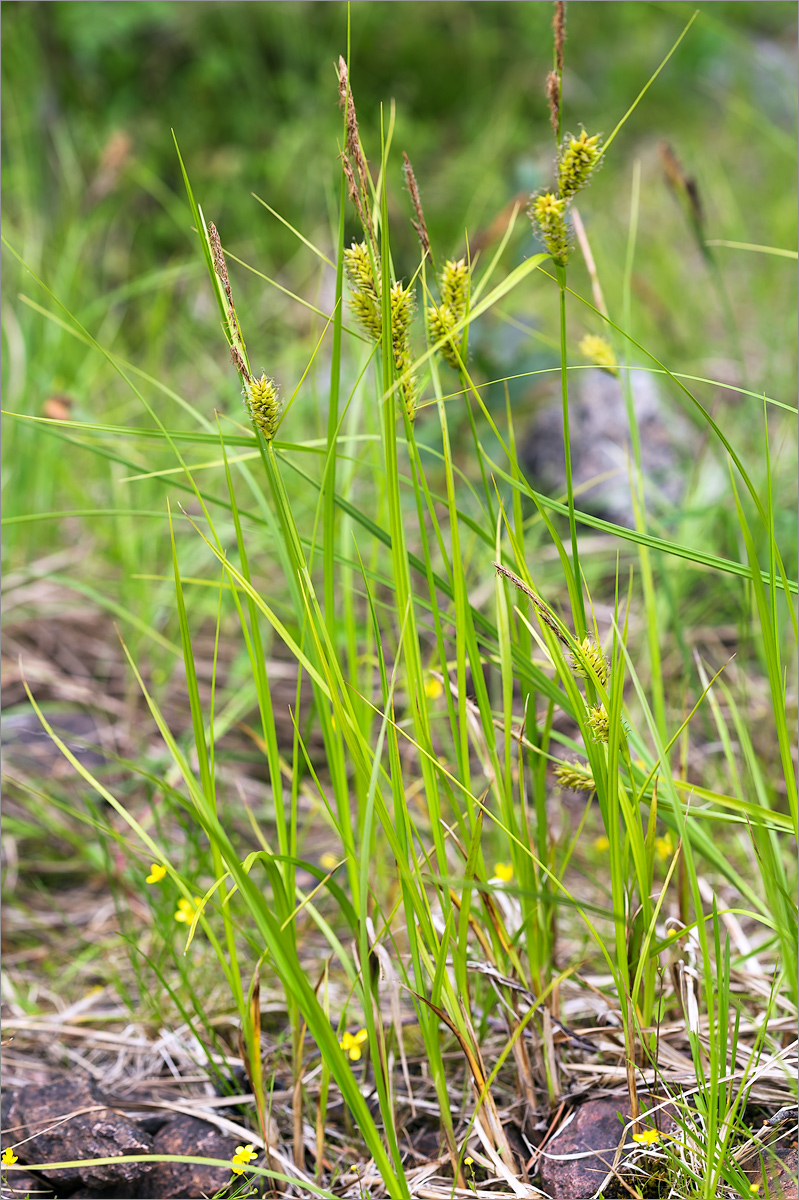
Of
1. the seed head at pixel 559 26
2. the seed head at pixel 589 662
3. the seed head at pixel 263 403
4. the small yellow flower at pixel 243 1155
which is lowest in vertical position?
the small yellow flower at pixel 243 1155

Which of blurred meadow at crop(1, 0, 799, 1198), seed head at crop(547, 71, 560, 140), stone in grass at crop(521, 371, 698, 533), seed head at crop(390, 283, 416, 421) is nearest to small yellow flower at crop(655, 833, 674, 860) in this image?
blurred meadow at crop(1, 0, 799, 1198)

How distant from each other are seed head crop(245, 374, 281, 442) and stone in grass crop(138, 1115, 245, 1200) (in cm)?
71

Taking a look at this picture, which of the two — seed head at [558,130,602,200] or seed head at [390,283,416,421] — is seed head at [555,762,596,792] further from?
seed head at [558,130,602,200]

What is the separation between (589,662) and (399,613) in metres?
0.18

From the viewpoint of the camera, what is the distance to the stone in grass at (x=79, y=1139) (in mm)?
823

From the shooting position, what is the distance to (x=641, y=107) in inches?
175

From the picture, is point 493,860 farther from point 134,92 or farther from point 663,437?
point 134,92

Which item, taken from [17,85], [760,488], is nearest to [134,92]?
[17,85]

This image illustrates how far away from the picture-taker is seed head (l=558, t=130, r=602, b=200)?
0.57 metres

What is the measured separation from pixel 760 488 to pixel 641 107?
3.69 m

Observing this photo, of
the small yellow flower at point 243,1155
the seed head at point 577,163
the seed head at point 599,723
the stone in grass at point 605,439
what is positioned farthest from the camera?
the stone in grass at point 605,439

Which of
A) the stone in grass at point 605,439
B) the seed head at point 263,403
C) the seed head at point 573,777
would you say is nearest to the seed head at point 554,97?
the seed head at point 263,403

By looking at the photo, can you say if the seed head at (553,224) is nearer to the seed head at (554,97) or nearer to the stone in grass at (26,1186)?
the seed head at (554,97)

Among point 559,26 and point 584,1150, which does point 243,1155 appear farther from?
point 559,26
